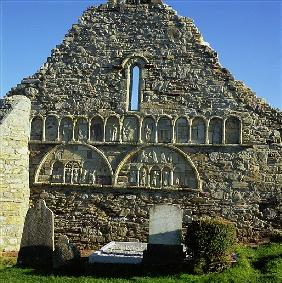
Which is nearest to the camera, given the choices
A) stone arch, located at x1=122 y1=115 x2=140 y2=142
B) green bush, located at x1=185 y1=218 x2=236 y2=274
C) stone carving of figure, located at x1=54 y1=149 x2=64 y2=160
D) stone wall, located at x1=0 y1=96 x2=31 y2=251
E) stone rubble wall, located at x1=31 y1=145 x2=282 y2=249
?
green bush, located at x1=185 y1=218 x2=236 y2=274

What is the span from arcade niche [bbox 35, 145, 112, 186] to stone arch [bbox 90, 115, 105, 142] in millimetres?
385

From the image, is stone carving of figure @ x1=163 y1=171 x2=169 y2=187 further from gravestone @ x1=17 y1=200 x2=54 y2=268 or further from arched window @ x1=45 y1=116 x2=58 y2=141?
gravestone @ x1=17 y1=200 x2=54 y2=268

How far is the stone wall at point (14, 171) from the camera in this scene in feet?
49.7

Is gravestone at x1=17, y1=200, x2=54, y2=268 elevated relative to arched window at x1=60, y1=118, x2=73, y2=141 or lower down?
lower down

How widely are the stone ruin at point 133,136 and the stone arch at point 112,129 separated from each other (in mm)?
33

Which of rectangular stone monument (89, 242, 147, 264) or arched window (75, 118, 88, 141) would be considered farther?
arched window (75, 118, 88, 141)

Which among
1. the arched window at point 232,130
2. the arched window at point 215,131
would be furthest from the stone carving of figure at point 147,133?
the arched window at point 232,130

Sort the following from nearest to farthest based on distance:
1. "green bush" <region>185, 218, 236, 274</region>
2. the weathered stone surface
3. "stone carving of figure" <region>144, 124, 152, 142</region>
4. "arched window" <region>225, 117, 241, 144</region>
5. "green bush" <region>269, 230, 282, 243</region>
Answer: "green bush" <region>185, 218, 236, 274</region> < the weathered stone surface < "green bush" <region>269, 230, 282, 243</region> < "arched window" <region>225, 117, 241, 144</region> < "stone carving of figure" <region>144, 124, 152, 142</region>

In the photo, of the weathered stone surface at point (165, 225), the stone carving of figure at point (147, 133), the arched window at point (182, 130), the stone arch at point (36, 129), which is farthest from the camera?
the stone arch at point (36, 129)

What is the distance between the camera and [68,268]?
12.0 metres

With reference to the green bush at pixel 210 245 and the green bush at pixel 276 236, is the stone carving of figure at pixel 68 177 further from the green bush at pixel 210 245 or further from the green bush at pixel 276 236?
the green bush at pixel 276 236

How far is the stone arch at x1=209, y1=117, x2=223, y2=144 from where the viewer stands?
626 inches

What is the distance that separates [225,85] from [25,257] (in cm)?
815

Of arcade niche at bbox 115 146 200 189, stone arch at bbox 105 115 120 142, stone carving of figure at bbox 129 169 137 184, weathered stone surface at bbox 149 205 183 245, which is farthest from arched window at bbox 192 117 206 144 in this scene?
weathered stone surface at bbox 149 205 183 245
